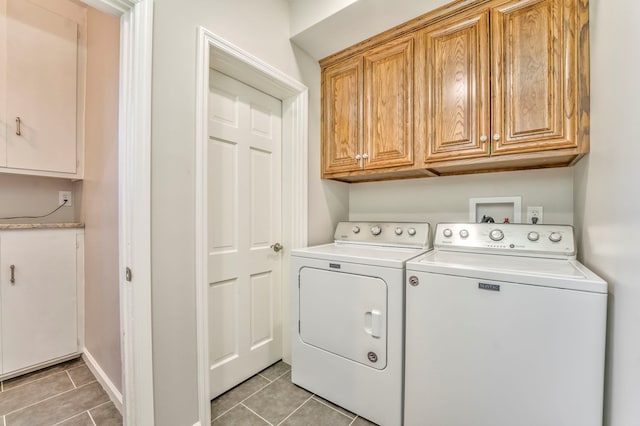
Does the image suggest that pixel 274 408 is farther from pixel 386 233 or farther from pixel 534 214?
pixel 534 214

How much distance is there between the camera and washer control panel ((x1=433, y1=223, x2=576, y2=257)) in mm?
1319

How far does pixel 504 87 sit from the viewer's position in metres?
1.38

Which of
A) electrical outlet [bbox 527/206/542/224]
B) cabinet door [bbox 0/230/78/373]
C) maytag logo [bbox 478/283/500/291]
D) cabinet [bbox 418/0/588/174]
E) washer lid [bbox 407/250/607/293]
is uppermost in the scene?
cabinet [bbox 418/0/588/174]

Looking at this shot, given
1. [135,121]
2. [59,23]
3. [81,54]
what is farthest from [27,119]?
[135,121]

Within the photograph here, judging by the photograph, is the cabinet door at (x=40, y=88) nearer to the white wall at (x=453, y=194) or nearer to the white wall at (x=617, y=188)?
Result: the white wall at (x=453, y=194)

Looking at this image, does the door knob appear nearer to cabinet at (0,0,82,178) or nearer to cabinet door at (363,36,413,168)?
cabinet door at (363,36,413,168)

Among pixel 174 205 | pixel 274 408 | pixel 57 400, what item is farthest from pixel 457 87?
pixel 57 400

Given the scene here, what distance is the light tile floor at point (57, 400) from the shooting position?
4.55 ft

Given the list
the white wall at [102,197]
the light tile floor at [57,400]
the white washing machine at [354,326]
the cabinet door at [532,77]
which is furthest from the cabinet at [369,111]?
the light tile floor at [57,400]

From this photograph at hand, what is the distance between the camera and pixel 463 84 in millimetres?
1487

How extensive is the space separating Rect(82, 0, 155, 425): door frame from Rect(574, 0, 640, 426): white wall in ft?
5.43

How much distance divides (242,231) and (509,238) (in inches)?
62.8

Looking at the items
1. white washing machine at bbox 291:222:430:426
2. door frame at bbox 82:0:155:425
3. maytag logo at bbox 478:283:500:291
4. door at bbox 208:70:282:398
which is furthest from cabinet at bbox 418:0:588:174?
door frame at bbox 82:0:155:425

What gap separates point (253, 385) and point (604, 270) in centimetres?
191
